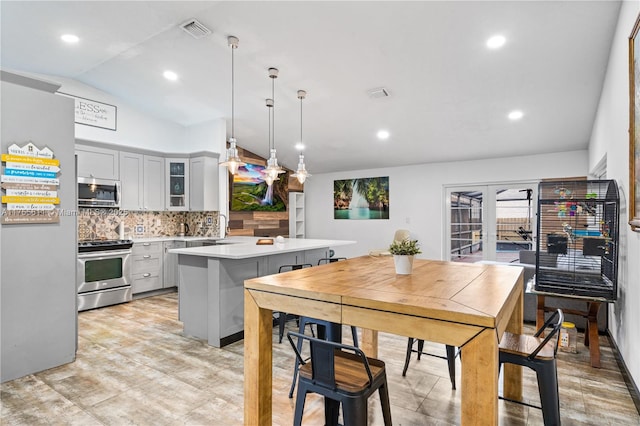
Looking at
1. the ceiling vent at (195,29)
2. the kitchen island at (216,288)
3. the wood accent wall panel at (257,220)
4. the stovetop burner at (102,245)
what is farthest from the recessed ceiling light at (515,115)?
the stovetop burner at (102,245)

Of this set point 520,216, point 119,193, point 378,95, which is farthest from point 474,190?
point 119,193

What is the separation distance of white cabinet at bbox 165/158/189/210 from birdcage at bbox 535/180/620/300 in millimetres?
5276

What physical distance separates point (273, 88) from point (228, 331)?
332cm

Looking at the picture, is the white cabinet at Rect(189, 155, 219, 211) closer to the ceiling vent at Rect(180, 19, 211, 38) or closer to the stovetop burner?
the stovetop burner

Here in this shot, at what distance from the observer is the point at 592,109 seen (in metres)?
4.47

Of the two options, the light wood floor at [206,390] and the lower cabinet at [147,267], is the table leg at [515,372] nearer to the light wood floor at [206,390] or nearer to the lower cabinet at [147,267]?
the light wood floor at [206,390]

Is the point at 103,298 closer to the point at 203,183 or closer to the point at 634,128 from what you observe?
the point at 203,183

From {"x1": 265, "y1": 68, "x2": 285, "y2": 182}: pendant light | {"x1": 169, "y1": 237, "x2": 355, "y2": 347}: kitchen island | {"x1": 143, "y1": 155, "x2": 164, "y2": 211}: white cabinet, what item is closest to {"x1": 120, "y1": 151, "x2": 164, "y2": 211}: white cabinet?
{"x1": 143, "y1": 155, "x2": 164, "y2": 211}: white cabinet

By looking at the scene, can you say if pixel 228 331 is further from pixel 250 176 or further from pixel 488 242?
pixel 488 242

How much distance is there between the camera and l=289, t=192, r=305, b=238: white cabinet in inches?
337

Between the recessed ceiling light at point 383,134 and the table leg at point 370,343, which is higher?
the recessed ceiling light at point 383,134

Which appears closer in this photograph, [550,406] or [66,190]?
[550,406]

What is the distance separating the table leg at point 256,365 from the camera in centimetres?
174

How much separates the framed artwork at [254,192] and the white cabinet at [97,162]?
2291 mm
